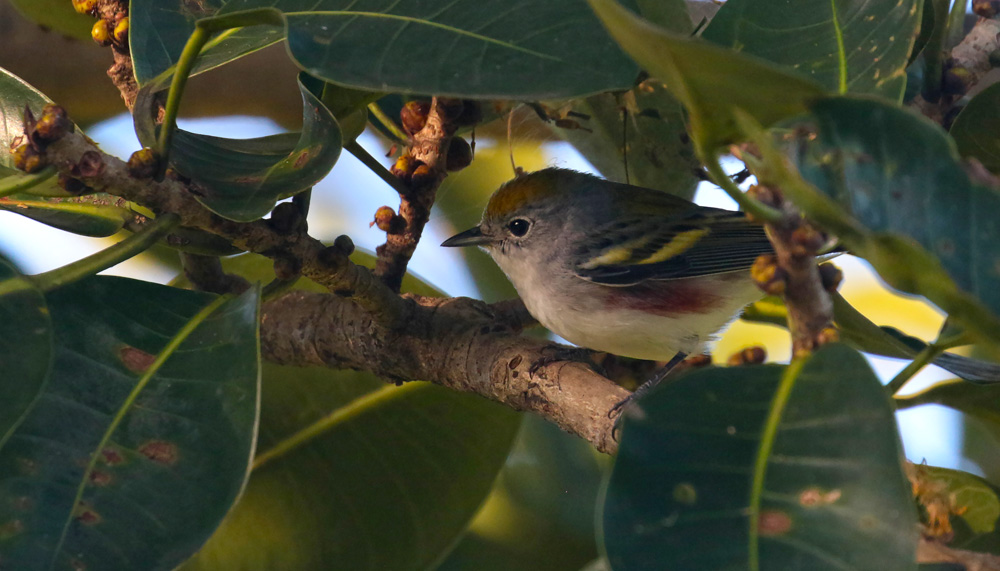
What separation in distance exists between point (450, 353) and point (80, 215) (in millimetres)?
654

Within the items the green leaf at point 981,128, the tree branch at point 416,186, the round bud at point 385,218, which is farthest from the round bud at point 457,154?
the green leaf at point 981,128

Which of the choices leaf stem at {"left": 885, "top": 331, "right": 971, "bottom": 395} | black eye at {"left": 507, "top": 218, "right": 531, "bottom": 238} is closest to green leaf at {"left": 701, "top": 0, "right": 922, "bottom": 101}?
leaf stem at {"left": 885, "top": 331, "right": 971, "bottom": 395}

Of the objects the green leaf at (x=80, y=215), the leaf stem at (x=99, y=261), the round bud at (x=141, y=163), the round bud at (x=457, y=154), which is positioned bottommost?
the leaf stem at (x=99, y=261)

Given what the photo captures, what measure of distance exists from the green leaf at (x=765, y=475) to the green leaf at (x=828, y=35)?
48 cm

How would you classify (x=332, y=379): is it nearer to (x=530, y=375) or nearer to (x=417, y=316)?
(x=417, y=316)

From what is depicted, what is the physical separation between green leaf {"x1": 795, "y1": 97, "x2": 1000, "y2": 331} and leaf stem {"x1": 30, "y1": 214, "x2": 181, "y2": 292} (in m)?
0.85

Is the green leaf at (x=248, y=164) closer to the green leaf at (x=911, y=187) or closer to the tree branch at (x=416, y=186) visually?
the tree branch at (x=416, y=186)

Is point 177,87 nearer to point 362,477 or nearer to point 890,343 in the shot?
point 362,477

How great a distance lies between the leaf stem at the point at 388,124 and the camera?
1.77 metres

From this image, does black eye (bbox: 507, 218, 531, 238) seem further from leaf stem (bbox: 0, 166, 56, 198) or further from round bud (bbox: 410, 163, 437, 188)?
Answer: leaf stem (bbox: 0, 166, 56, 198)

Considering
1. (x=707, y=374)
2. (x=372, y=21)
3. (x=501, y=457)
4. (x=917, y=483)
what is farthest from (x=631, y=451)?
(x=501, y=457)

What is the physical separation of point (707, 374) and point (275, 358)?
3.69 ft

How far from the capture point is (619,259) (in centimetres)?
213

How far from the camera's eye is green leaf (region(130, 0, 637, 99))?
0.97m
